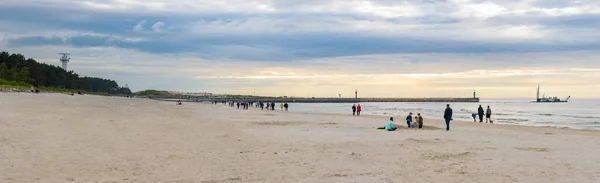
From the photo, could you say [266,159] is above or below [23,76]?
below

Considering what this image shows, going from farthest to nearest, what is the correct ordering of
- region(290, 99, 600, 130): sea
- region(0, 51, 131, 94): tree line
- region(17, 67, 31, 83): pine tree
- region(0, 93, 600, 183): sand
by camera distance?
region(17, 67, 31, 83): pine tree → region(0, 51, 131, 94): tree line → region(290, 99, 600, 130): sea → region(0, 93, 600, 183): sand

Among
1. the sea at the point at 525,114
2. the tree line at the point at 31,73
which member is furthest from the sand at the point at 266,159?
the tree line at the point at 31,73

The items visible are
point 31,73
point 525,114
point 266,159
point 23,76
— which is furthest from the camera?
point 31,73

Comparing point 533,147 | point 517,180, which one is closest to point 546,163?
point 517,180

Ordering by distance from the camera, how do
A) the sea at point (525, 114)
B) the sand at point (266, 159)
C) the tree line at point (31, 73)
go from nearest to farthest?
the sand at point (266, 159)
the sea at point (525, 114)
the tree line at point (31, 73)

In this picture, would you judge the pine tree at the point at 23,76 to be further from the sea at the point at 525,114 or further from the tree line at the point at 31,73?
the sea at the point at 525,114

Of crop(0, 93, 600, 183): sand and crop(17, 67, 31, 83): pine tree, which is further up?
crop(17, 67, 31, 83): pine tree

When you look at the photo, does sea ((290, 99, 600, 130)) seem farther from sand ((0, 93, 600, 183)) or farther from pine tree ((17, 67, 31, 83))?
pine tree ((17, 67, 31, 83))

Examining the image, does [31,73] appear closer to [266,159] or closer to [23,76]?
[23,76]

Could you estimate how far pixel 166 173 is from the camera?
10680mm

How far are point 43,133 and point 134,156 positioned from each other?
587 centimetres

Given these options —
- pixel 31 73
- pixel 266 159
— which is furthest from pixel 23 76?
pixel 266 159

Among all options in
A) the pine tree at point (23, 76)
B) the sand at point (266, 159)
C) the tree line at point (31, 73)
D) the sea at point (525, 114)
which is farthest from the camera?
the pine tree at point (23, 76)

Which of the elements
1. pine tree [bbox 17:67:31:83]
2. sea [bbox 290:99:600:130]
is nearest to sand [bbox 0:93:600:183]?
sea [bbox 290:99:600:130]
